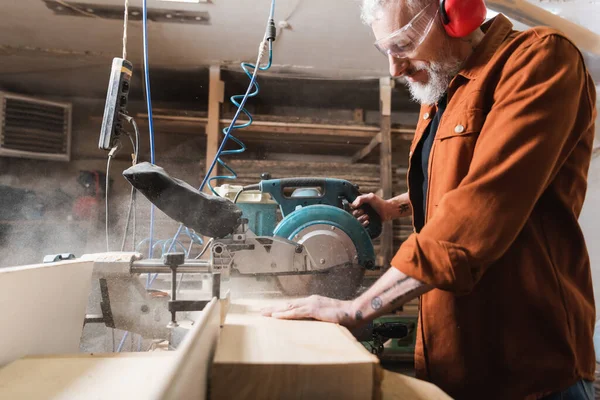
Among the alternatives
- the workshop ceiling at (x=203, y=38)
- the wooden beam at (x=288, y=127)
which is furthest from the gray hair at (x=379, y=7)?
A: the wooden beam at (x=288, y=127)

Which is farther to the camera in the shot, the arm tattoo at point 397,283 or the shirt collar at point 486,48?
the shirt collar at point 486,48

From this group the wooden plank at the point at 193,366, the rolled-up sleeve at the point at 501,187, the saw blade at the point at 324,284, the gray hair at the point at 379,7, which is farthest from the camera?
the saw blade at the point at 324,284

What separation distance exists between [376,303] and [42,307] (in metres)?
0.65

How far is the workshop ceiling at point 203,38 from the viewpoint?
6.35ft

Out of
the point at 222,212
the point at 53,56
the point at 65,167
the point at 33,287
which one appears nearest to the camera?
the point at 33,287

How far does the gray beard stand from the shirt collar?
2.5 inches

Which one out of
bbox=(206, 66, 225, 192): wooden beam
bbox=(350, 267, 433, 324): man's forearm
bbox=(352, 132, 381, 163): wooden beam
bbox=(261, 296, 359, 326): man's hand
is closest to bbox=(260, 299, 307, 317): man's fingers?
bbox=(261, 296, 359, 326): man's hand

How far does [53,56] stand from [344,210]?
2395mm

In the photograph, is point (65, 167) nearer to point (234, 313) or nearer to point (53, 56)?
point (53, 56)

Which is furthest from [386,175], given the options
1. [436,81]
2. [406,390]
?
[406,390]

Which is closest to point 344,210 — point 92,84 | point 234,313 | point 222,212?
point 222,212

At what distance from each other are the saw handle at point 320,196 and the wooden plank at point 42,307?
66cm

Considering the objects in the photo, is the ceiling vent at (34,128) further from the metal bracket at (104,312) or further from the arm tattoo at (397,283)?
the arm tattoo at (397,283)

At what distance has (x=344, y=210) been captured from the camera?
1341 millimetres
